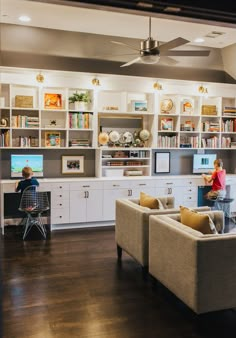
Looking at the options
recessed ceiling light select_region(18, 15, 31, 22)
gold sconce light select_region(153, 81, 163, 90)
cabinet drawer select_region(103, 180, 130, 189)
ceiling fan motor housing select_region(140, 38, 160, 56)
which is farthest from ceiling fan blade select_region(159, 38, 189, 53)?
cabinet drawer select_region(103, 180, 130, 189)

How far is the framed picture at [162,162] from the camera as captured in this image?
739 cm

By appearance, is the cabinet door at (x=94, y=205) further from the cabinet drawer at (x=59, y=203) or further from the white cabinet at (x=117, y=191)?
the cabinet drawer at (x=59, y=203)

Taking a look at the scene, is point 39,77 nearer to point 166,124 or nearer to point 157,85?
point 157,85

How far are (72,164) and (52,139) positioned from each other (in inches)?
24.3

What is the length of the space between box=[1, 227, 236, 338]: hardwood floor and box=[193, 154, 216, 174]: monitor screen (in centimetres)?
317

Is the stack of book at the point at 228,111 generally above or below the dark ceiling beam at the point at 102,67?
below

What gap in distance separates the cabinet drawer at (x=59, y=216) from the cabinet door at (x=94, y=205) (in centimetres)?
38

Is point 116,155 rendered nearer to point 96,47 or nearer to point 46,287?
point 96,47

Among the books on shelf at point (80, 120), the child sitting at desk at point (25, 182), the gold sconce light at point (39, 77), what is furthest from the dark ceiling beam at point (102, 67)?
the child sitting at desk at point (25, 182)

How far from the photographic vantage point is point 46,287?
3.92m

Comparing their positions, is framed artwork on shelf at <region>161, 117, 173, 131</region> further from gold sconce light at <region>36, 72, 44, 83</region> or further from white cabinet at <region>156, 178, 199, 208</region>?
gold sconce light at <region>36, 72, 44, 83</region>

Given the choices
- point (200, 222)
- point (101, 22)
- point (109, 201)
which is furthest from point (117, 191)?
point (200, 222)

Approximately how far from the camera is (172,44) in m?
4.45

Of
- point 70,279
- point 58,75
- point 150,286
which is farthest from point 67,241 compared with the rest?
point 58,75
